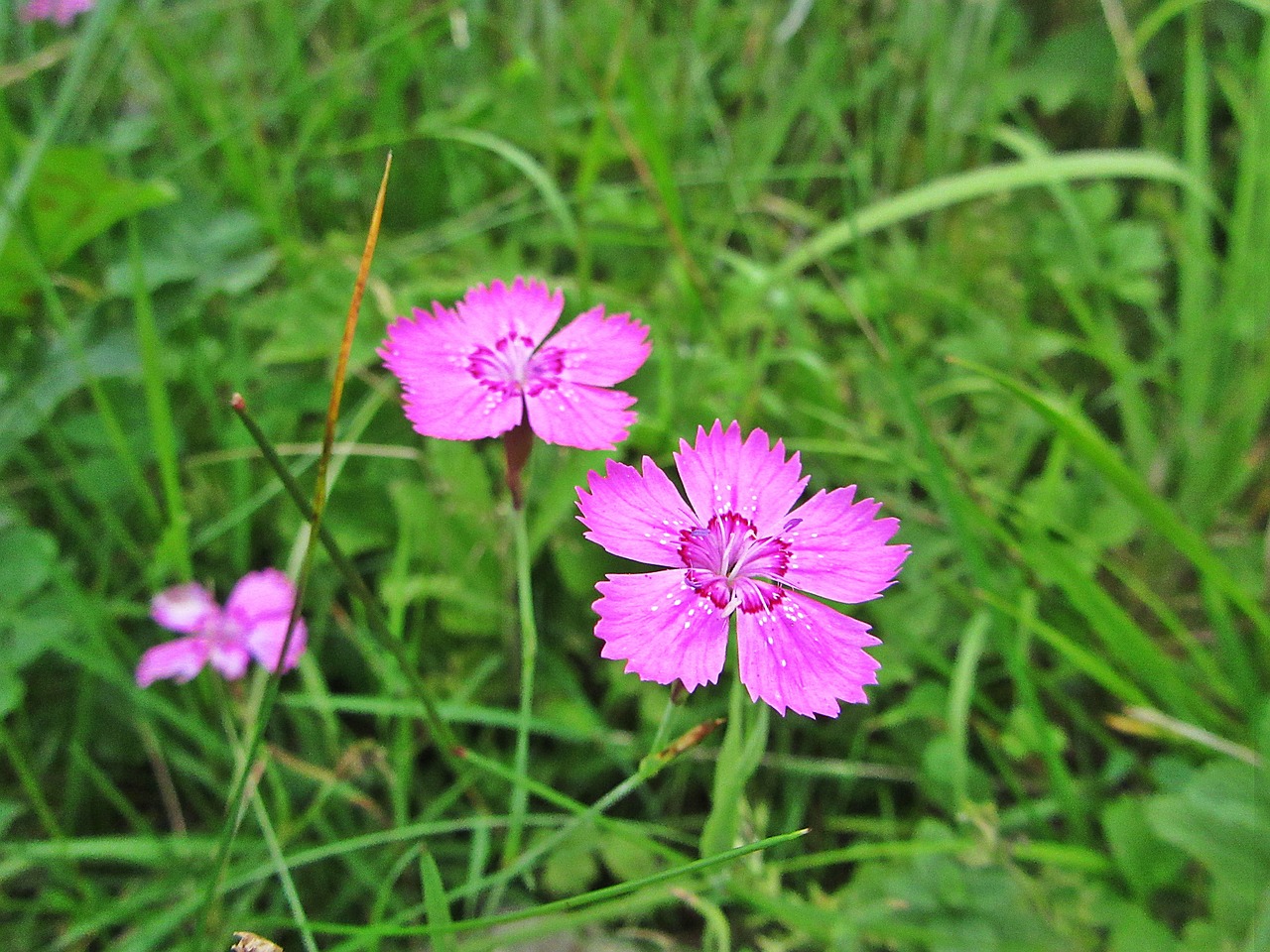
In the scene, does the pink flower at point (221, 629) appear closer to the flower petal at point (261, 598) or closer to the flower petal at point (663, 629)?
the flower petal at point (261, 598)

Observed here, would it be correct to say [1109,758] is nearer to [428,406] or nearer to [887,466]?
[887,466]

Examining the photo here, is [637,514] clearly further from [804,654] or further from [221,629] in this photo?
[221,629]

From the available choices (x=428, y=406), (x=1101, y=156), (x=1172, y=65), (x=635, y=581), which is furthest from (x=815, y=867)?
(x=1172, y=65)

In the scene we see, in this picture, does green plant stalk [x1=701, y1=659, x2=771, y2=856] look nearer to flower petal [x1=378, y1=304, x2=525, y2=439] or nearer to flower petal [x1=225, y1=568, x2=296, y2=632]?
flower petal [x1=378, y1=304, x2=525, y2=439]

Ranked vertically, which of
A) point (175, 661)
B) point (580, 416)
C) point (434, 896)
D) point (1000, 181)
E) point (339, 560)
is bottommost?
point (434, 896)

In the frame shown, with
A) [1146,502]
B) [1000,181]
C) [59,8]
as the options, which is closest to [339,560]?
[1146,502]

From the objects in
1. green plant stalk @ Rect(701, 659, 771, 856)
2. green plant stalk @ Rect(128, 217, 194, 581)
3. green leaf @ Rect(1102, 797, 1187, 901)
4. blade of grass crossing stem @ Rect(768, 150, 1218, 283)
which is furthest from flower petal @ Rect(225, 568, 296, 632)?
→ green leaf @ Rect(1102, 797, 1187, 901)
